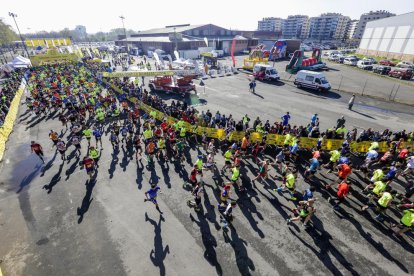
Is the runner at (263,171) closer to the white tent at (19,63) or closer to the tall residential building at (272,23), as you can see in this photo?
the white tent at (19,63)

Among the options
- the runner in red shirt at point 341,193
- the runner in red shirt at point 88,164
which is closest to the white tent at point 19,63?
the runner in red shirt at point 88,164

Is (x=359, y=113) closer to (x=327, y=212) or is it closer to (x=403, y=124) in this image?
(x=403, y=124)

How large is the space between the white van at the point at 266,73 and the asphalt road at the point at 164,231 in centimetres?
2591

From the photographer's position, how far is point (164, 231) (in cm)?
937

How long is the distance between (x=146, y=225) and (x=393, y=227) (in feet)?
35.7

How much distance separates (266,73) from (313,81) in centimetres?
849

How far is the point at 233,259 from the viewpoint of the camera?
8.18 meters

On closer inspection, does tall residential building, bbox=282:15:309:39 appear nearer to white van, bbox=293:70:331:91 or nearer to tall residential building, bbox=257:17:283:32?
tall residential building, bbox=257:17:283:32

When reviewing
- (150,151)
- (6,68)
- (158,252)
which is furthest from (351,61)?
(6,68)

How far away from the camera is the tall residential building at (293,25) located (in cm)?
15588

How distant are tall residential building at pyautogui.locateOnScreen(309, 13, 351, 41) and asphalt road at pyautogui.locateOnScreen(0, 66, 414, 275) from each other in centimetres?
16963

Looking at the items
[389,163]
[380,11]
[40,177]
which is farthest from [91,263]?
[380,11]

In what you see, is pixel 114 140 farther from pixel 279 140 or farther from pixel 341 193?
pixel 341 193

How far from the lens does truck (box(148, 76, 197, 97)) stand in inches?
1123
